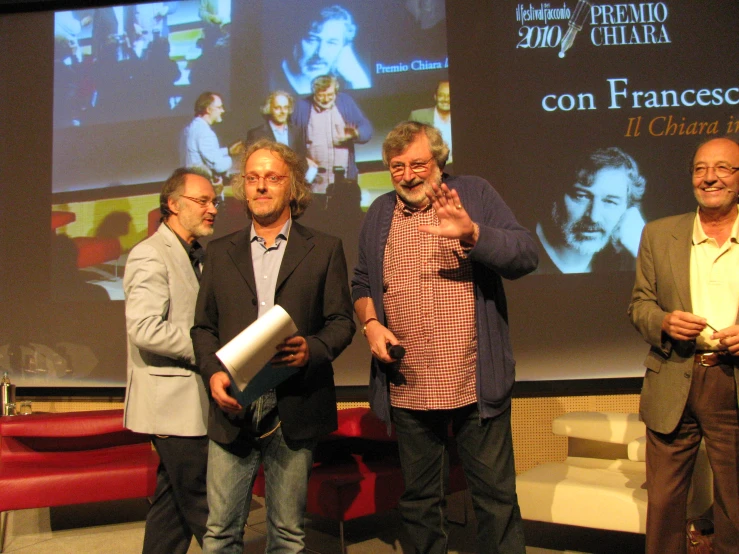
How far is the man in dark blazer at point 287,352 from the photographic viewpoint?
1889 mm

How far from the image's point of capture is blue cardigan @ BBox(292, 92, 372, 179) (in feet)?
13.1

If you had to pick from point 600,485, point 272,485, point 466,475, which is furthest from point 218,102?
point 600,485

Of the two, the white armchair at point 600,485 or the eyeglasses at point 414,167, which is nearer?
the eyeglasses at point 414,167

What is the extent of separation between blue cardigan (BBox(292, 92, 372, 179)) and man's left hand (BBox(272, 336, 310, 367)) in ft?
7.74

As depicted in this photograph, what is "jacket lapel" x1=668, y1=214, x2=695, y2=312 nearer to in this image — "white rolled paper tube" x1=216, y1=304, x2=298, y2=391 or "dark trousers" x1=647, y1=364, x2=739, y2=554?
"dark trousers" x1=647, y1=364, x2=739, y2=554

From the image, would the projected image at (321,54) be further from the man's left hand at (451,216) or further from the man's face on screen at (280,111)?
the man's left hand at (451,216)

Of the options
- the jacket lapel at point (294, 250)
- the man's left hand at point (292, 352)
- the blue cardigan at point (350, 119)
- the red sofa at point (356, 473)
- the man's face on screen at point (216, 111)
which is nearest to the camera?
the man's left hand at point (292, 352)

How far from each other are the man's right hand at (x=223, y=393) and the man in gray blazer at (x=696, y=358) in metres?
1.42

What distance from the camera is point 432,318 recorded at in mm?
2074

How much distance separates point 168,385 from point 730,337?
73.7 inches

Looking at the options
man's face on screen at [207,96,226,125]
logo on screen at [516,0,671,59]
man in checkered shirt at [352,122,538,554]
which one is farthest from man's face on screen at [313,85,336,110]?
man in checkered shirt at [352,122,538,554]

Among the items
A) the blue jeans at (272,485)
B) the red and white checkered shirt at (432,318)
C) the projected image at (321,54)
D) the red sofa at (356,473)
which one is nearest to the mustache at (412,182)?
the red and white checkered shirt at (432,318)

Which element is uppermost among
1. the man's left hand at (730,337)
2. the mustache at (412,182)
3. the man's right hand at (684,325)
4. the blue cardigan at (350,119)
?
the blue cardigan at (350,119)

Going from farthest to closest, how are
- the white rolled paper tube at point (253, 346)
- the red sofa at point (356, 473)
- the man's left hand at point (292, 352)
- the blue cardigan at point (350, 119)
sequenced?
the blue cardigan at point (350, 119) → the red sofa at point (356, 473) → the man's left hand at point (292, 352) → the white rolled paper tube at point (253, 346)
